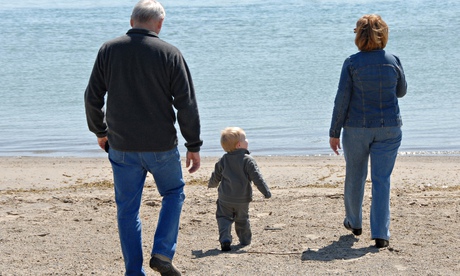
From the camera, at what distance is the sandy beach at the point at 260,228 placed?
225 inches

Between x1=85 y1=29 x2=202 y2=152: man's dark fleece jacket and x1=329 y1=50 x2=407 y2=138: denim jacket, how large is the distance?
5.05ft

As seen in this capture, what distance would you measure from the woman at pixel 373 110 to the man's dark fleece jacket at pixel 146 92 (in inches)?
61.3

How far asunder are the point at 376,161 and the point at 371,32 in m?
0.98

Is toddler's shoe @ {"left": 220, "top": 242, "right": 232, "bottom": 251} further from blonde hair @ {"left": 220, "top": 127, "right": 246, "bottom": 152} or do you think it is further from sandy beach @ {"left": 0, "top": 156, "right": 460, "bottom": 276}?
blonde hair @ {"left": 220, "top": 127, "right": 246, "bottom": 152}

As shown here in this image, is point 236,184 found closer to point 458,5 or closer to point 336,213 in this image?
point 336,213

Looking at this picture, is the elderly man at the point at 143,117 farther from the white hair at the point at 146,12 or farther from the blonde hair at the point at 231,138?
the blonde hair at the point at 231,138

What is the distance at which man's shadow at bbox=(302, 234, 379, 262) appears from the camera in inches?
234

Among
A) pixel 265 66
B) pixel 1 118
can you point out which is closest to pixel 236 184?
pixel 1 118

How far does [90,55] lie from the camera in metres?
28.5

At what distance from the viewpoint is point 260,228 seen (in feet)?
23.0

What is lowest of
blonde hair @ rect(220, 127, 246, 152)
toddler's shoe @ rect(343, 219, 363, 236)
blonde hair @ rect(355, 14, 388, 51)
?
toddler's shoe @ rect(343, 219, 363, 236)

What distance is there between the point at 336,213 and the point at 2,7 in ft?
140

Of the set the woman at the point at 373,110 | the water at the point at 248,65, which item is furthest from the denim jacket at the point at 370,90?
the water at the point at 248,65

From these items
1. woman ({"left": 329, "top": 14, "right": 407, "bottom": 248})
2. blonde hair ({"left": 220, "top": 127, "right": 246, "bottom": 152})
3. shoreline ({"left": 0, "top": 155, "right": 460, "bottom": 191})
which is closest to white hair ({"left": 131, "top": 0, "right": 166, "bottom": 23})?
blonde hair ({"left": 220, "top": 127, "right": 246, "bottom": 152})
